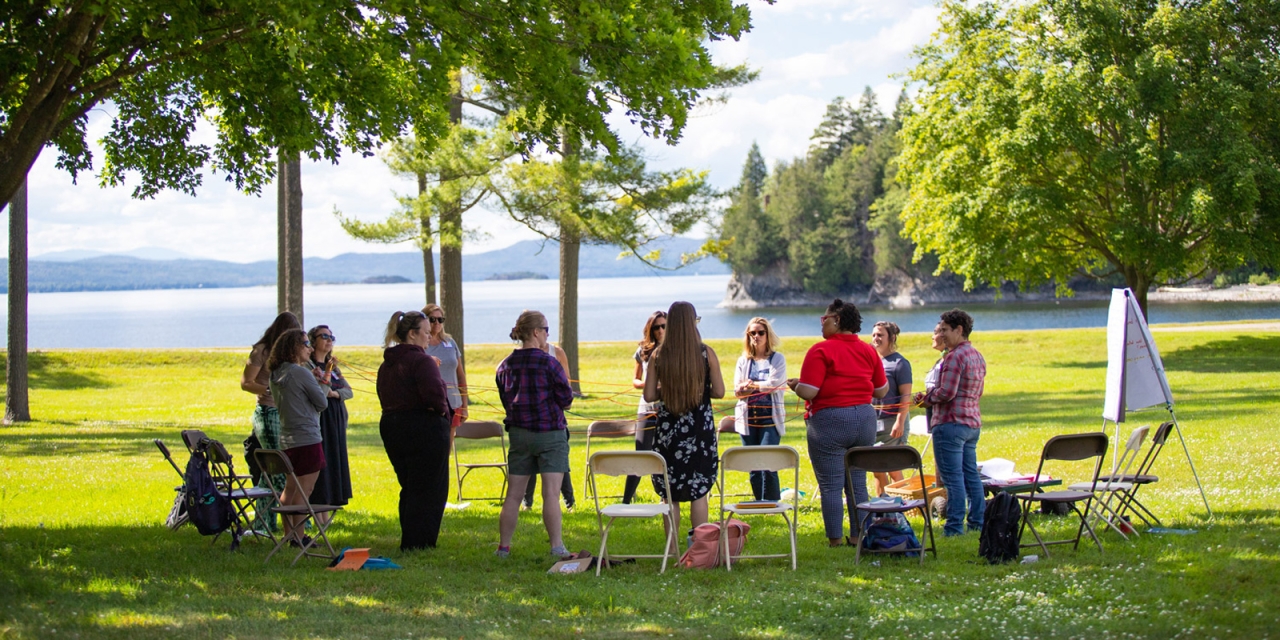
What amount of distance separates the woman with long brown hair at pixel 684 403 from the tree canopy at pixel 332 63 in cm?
169

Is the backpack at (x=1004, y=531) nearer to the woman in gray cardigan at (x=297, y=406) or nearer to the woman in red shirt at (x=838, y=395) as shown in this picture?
the woman in red shirt at (x=838, y=395)

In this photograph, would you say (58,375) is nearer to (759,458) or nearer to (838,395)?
(759,458)

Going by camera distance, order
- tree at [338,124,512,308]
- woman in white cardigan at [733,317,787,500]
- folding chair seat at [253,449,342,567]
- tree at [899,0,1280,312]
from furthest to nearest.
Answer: tree at [899,0,1280,312] → tree at [338,124,512,308] → woman in white cardigan at [733,317,787,500] → folding chair seat at [253,449,342,567]

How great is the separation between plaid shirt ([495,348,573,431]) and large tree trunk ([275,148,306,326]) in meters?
9.43

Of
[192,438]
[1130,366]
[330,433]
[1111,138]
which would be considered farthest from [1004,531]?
[1111,138]

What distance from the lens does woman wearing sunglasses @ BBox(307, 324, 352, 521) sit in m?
7.97

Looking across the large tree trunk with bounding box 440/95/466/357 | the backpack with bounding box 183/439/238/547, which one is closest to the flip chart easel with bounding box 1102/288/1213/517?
the backpack with bounding box 183/439/238/547

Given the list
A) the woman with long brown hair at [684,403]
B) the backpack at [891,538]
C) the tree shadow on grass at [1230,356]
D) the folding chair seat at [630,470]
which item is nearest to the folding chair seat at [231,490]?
the folding chair seat at [630,470]

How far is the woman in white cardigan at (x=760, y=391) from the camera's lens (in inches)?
325

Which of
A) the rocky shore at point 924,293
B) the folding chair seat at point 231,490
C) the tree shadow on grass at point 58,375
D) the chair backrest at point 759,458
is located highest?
the rocky shore at point 924,293

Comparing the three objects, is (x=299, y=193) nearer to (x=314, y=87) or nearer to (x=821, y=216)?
(x=314, y=87)

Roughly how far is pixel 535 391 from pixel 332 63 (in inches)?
129

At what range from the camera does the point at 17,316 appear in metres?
16.8

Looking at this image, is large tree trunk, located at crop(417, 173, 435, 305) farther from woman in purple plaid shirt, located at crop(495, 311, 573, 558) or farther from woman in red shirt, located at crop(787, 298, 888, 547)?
woman in red shirt, located at crop(787, 298, 888, 547)
